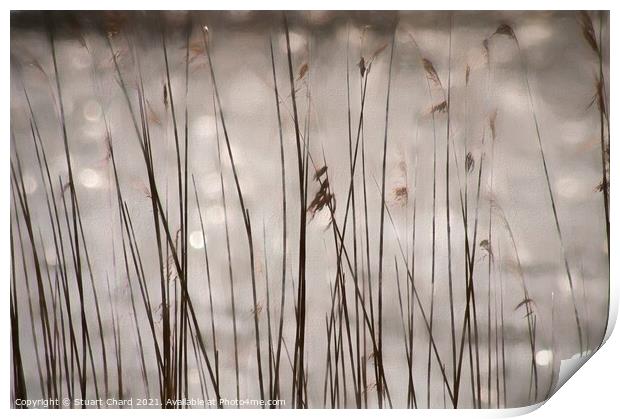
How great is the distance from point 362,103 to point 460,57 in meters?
0.25

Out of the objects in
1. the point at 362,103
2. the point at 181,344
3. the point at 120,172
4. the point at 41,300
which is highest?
the point at 362,103

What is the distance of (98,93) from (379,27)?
0.66m

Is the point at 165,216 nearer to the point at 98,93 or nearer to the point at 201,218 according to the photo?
the point at 201,218

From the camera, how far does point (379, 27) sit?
1556mm

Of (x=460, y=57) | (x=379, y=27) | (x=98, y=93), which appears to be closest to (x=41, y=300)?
(x=98, y=93)

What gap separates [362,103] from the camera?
1557mm

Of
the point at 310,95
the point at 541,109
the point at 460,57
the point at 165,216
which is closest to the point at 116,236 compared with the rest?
the point at 165,216

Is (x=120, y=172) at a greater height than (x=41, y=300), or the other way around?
(x=120, y=172)

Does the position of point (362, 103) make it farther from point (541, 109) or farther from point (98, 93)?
point (98, 93)

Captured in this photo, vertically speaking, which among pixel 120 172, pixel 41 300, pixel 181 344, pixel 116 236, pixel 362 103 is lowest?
pixel 181 344

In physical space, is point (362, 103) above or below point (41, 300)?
above

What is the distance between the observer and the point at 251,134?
1559 mm
